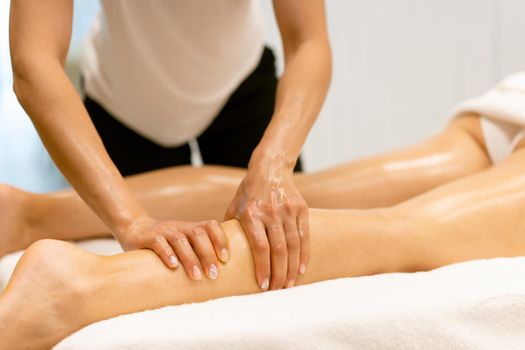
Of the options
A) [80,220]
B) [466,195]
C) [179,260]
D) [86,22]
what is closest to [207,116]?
[80,220]

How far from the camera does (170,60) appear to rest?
169cm

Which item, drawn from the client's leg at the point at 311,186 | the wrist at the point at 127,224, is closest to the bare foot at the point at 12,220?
the client's leg at the point at 311,186

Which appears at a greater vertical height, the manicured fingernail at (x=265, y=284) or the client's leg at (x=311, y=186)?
the manicured fingernail at (x=265, y=284)

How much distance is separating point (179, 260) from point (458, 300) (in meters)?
0.38

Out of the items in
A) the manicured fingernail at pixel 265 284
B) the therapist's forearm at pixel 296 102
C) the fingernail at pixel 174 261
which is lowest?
the manicured fingernail at pixel 265 284

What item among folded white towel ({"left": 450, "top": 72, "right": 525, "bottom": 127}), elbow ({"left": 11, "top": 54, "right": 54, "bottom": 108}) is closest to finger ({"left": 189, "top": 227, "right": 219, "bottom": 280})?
elbow ({"left": 11, "top": 54, "right": 54, "bottom": 108})

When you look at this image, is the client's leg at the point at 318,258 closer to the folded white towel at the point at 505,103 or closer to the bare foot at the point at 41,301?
the bare foot at the point at 41,301

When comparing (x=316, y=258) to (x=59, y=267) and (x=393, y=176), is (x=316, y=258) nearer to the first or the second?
(x=59, y=267)

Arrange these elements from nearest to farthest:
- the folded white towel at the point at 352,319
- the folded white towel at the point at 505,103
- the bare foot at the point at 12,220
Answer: the folded white towel at the point at 352,319 < the bare foot at the point at 12,220 < the folded white towel at the point at 505,103

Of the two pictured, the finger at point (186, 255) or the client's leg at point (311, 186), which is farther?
the client's leg at point (311, 186)

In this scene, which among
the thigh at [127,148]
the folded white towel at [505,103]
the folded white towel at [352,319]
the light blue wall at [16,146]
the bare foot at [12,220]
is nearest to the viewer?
the folded white towel at [352,319]

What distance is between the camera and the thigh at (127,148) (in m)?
1.87

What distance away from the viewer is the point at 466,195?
130 centimetres

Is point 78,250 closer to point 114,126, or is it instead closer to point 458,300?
point 458,300
